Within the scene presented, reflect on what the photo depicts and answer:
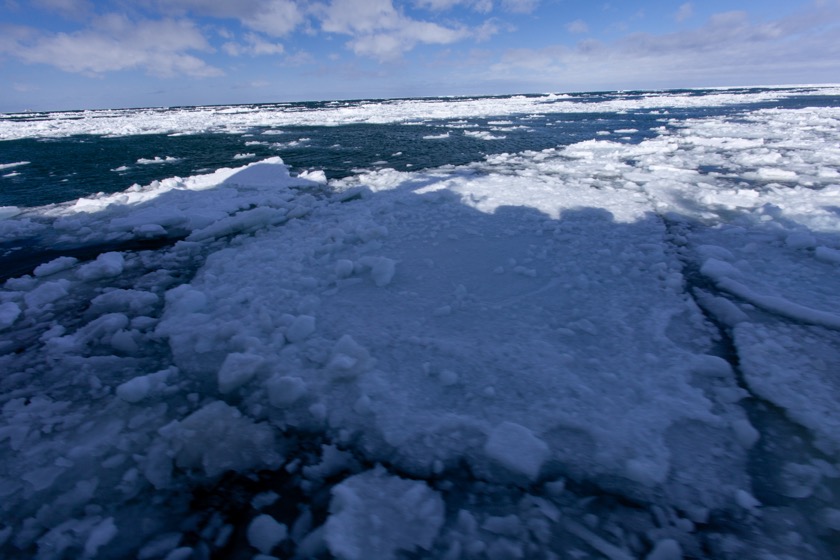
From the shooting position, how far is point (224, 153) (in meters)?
13.9

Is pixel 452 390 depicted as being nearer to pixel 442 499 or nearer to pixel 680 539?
pixel 442 499

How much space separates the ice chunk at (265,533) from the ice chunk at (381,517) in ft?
0.72

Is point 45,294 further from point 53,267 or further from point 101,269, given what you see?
point 53,267

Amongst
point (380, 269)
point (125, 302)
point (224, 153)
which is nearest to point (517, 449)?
point (380, 269)

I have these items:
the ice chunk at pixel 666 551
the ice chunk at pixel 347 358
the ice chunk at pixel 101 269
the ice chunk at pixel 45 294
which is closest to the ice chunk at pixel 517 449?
the ice chunk at pixel 666 551

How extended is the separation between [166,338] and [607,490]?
123 inches

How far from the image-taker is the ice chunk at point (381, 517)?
5.19ft

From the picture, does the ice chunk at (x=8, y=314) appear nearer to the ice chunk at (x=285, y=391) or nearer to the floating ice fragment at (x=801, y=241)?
A: the ice chunk at (x=285, y=391)

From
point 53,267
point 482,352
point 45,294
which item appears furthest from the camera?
point 53,267

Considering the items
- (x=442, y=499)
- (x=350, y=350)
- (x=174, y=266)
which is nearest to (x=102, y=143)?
(x=174, y=266)

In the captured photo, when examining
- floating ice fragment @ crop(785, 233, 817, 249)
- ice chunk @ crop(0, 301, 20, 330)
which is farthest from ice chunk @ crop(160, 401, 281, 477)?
floating ice fragment @ crop(785, 233, 817, 249)

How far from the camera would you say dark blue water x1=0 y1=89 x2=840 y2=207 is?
380 inches

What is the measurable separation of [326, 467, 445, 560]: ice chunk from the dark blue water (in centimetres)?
872

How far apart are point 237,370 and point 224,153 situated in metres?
13.9
